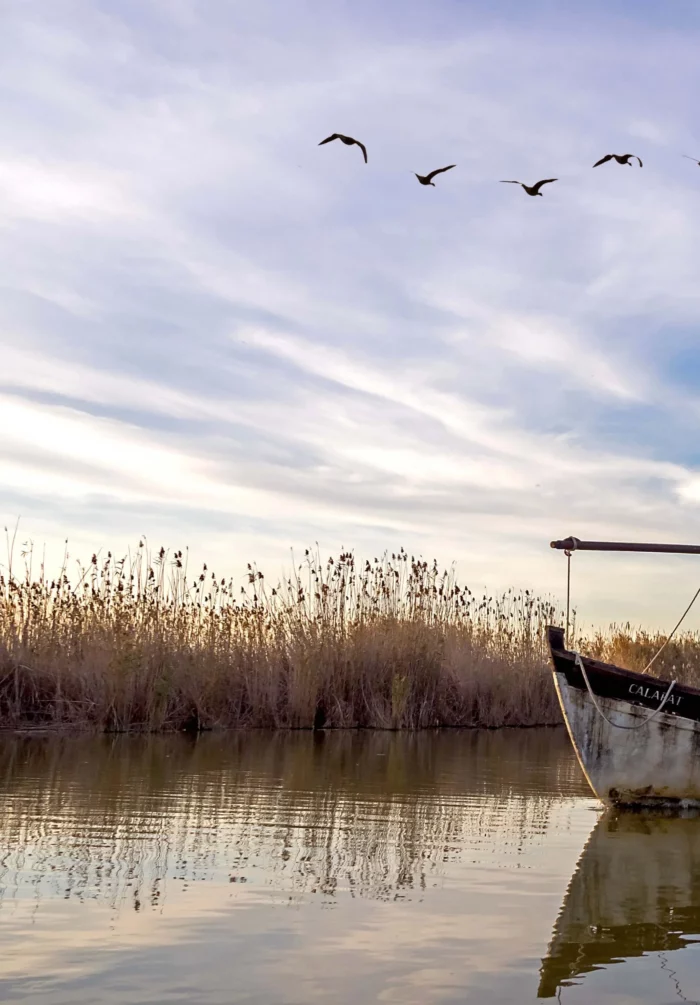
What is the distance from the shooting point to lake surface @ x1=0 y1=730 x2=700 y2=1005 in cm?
355

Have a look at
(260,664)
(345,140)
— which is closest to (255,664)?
(260,664)

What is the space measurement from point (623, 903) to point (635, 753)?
369 cm

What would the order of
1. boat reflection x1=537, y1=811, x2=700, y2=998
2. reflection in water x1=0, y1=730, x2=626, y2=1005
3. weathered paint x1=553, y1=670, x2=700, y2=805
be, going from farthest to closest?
weathered paint x1=553, y1=670, x2=700, y2=805
boat reflection x1=537, y1=811, x2=700, y2=998
reflection in water x1=0, y1=730, x2=626, y2=1005

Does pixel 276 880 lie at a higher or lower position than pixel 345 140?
lower

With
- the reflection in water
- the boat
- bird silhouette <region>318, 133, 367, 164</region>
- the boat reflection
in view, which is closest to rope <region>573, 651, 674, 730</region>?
the boat

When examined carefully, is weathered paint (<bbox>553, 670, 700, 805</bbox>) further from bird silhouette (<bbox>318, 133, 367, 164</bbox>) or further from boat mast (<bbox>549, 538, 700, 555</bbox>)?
bird silhouette (<bbox>318, 133, 367, 164</bbox>)

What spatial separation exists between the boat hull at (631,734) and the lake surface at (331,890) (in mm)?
371

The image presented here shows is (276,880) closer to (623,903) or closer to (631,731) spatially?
(623,903)

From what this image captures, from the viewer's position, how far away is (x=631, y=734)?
855cm

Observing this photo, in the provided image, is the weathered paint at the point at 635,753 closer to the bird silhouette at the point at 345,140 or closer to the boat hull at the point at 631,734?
the boat hull at the point at 631,734

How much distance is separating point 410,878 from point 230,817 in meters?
1.76

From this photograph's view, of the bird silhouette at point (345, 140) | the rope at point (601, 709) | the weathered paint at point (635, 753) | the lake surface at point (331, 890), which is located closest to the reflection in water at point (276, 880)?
the lake surface at point (331, 890)

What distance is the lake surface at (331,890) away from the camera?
3.55 m

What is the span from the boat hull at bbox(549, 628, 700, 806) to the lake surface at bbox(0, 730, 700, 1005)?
1.22ft
